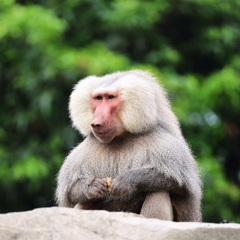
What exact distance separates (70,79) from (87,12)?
151 centimetres

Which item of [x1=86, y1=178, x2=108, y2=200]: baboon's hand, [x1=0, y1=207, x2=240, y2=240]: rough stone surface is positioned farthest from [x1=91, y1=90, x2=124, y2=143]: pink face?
[x1=0, y1=207, x2=240, y2=240]: rough stone surface

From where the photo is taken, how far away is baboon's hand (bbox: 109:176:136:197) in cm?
656

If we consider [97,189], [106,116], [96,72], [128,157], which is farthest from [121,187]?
[96,72]

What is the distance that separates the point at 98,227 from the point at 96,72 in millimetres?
5606

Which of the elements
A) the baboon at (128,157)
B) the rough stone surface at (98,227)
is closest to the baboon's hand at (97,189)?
the baboon at (128,157)

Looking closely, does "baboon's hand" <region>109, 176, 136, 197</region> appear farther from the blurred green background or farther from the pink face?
the blurred green background

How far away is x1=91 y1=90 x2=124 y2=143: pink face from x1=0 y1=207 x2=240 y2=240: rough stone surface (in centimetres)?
88

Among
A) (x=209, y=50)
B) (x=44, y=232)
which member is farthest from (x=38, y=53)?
(x=44, y=232)

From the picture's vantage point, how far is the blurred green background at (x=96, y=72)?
11891 millimetres

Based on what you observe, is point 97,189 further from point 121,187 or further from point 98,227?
point 98,227

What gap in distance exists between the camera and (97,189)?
658 centimetres

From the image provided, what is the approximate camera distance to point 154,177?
21.7 ft

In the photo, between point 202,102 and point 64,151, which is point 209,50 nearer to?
point 202,102

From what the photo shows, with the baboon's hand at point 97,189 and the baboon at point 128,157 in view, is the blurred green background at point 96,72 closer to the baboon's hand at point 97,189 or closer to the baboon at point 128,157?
the baboon at point 128,157
